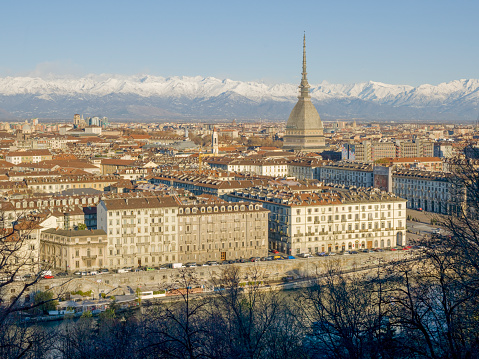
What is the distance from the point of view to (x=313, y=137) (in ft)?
249

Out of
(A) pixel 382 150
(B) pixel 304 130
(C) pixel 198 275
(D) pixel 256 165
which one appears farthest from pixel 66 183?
(A) pixel 382 150

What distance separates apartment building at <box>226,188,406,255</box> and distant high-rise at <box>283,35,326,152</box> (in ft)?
138

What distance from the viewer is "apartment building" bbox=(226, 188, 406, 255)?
1214 inches

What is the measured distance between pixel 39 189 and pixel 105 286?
1835 cm

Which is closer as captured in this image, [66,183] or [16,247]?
[16,247]

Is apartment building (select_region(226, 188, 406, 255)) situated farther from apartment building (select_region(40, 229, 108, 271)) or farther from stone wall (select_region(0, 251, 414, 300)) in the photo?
apartment building (select_region(40, 229, 108, 271))

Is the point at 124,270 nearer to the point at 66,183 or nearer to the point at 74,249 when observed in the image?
the point at 74,249

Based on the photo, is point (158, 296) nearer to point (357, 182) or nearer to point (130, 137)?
point (357, 182)

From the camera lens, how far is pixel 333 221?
31.5 meters

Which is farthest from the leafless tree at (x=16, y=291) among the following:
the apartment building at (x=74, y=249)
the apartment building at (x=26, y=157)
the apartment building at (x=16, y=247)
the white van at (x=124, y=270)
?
the apartment building at (x=26, y=157)

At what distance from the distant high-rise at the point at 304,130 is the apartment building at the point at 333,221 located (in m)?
42.0

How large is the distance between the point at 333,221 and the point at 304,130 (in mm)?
44645

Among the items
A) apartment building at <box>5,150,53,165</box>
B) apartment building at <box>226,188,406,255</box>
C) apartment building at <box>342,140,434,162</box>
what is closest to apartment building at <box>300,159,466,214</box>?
apartment building at <box>226,188,406,255</box>

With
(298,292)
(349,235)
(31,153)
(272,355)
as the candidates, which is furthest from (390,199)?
(31,153)
